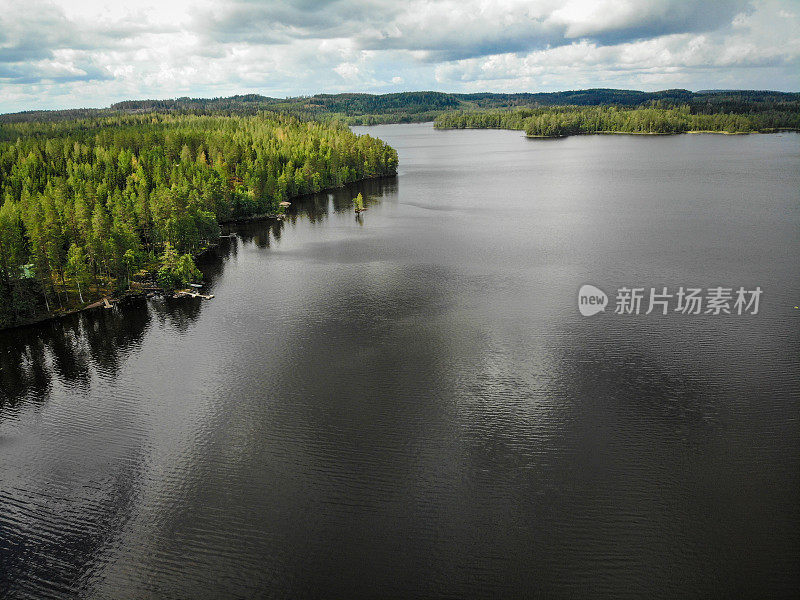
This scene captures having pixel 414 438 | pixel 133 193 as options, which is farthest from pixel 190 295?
pixel 414 438

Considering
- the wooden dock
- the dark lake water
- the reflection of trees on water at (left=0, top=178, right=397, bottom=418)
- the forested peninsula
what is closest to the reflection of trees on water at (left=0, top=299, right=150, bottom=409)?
the reflection of trees on water at (left=0, top=178, right=397, bottom=418)

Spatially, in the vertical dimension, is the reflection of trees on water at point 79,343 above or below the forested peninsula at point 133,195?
below

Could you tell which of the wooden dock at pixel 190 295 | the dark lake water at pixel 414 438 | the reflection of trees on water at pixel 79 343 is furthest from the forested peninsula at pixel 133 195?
the dark lake water at pixel 414 438

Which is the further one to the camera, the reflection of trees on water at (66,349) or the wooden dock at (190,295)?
the wooden dock at (190,295)

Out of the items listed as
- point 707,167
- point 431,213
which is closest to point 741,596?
point 431,213

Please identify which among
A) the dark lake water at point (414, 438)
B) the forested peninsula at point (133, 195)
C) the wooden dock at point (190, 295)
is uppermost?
the forested peninsula at point (133, 195)

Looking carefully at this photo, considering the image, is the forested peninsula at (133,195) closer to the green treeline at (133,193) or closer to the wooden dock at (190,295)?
the green treeline at (133,193)

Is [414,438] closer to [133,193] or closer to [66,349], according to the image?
[66,349]
